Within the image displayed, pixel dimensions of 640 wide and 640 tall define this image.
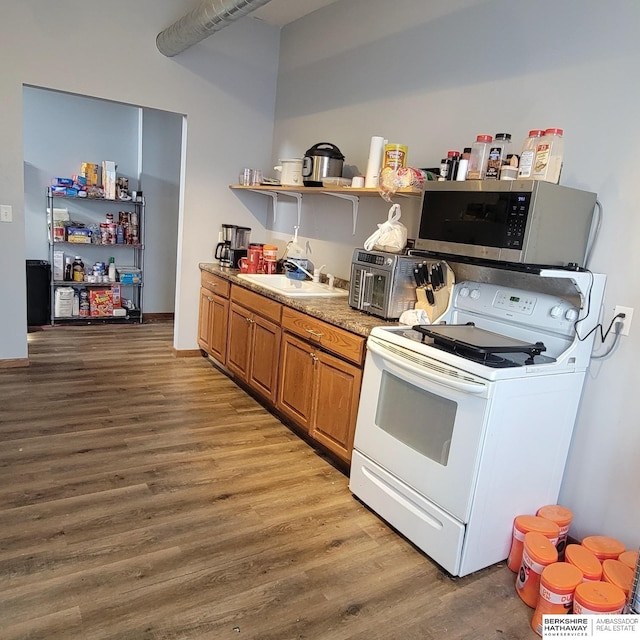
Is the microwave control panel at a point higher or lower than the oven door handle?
higher

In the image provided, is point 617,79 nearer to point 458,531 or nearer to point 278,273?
point 458,531

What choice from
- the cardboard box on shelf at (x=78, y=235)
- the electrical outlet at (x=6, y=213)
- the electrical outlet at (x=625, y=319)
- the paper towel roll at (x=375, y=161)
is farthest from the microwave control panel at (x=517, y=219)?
the cardboard box on shelf at (x=78, y=235)

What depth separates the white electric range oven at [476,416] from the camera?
77.4 inches

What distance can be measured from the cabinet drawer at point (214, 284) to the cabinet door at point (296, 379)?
1013 millimetres

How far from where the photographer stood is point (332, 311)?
9.58 ft

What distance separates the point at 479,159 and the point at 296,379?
1.59 m

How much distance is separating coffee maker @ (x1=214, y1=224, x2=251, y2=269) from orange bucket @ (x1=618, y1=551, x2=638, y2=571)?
3333mm

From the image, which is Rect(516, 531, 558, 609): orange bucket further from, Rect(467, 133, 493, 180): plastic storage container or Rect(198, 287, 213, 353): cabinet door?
Rect(198, 287, 213, 353): cabinet door

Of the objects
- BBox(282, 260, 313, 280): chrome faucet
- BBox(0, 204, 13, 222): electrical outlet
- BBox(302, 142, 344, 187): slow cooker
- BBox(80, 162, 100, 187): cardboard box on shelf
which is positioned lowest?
BBox(282, 260, 313, 280): chrome faucet

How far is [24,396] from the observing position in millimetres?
3441

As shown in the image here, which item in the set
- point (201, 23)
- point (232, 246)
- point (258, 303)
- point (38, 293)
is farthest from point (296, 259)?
point (38, 293)

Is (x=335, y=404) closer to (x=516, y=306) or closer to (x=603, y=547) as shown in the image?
(x=516, y=306)

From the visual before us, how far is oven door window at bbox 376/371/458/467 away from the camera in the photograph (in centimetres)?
207

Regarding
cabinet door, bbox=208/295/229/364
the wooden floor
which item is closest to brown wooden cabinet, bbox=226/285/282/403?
cabinet door, bbox=208/295/229/364
